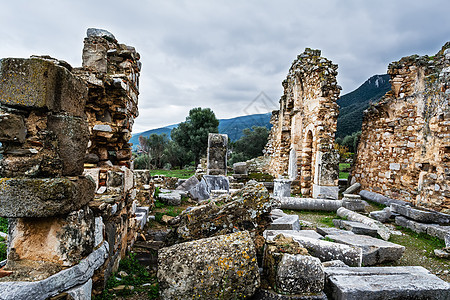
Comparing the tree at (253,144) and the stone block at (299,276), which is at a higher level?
the tree at (253,144)

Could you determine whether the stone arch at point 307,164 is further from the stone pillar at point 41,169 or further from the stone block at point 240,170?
the stone pillar at point 41,169

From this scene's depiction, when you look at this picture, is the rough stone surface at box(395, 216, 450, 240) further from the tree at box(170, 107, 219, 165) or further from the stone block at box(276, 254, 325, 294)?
the tree at box(170, 107, 219, 165)

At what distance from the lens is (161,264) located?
9.33 feet

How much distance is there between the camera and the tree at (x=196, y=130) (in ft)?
96.2

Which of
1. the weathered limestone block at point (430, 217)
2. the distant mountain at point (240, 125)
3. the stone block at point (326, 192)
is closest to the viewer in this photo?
the weathered limestone block at point (430, 217)

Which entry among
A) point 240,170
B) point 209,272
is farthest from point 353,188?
point 209,272

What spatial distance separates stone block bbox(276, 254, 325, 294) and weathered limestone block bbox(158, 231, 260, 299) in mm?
324

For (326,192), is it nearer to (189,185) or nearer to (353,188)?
(353,188)

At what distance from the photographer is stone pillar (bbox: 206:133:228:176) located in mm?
10617

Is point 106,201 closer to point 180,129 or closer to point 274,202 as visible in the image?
point 274,202

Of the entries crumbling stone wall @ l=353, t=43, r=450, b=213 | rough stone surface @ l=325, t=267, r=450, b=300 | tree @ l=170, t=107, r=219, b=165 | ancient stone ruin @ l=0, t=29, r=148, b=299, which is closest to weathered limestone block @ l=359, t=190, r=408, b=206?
crumbling stone wall @ l=353, t=43, r=450, b=213

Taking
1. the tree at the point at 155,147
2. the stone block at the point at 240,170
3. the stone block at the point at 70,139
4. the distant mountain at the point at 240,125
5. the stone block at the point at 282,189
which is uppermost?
the distant mountain at the point at 240,125

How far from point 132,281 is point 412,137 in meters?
11.4

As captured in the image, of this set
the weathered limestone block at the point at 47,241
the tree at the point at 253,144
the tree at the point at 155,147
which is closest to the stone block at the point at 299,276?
the weathered limestone block at the point at 47,241
